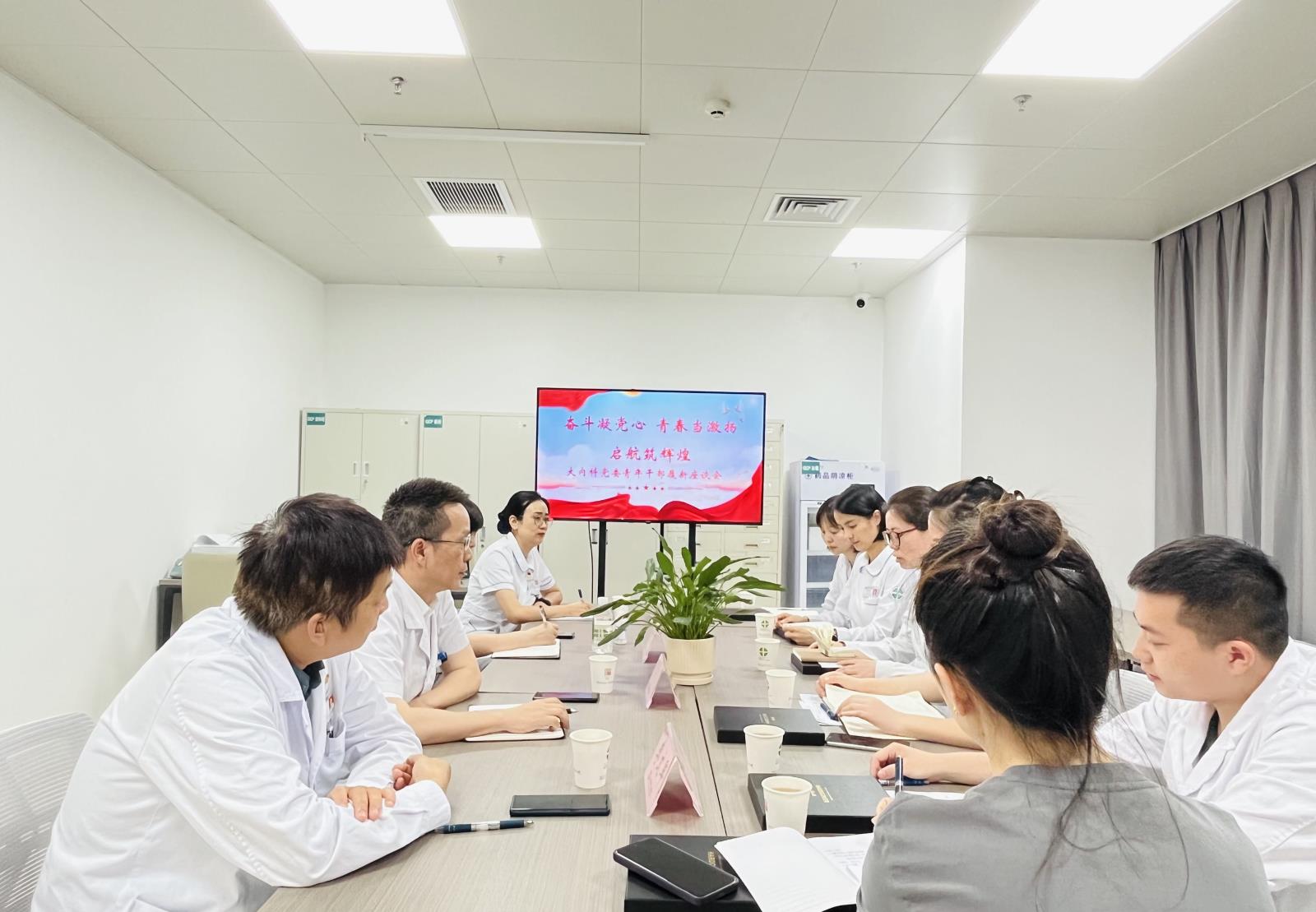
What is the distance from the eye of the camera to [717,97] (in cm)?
290

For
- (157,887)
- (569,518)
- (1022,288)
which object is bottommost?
(157,887)

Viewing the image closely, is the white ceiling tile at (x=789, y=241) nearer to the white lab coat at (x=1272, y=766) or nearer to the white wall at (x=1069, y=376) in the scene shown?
the white wall at (x=1069, y=376)

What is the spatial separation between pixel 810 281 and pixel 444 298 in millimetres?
2618

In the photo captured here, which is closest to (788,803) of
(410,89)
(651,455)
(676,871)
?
(676,871)

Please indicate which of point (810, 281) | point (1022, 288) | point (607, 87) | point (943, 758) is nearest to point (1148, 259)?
point (1022, 288)

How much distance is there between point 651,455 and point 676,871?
4240 mm

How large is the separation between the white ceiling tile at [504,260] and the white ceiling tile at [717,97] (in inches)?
78.3

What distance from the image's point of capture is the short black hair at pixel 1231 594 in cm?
137

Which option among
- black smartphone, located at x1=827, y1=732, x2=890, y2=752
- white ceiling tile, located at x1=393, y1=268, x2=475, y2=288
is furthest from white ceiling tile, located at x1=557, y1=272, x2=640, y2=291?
black smartphone, located at x1=827, y1=732, x2=890, y2=752

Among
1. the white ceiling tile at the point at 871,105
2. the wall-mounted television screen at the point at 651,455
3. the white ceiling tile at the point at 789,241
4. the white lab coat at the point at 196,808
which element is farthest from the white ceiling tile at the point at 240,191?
the white lab coat at the point at 196,808

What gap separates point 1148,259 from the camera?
4551 mm

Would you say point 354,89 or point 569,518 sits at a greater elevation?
point 354,89

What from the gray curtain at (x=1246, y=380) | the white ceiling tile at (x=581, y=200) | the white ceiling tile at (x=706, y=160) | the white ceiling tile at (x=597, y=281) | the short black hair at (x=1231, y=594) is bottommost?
the short black hair at (x=1231, y=594)

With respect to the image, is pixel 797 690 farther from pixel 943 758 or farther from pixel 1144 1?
pixel 1144 1
